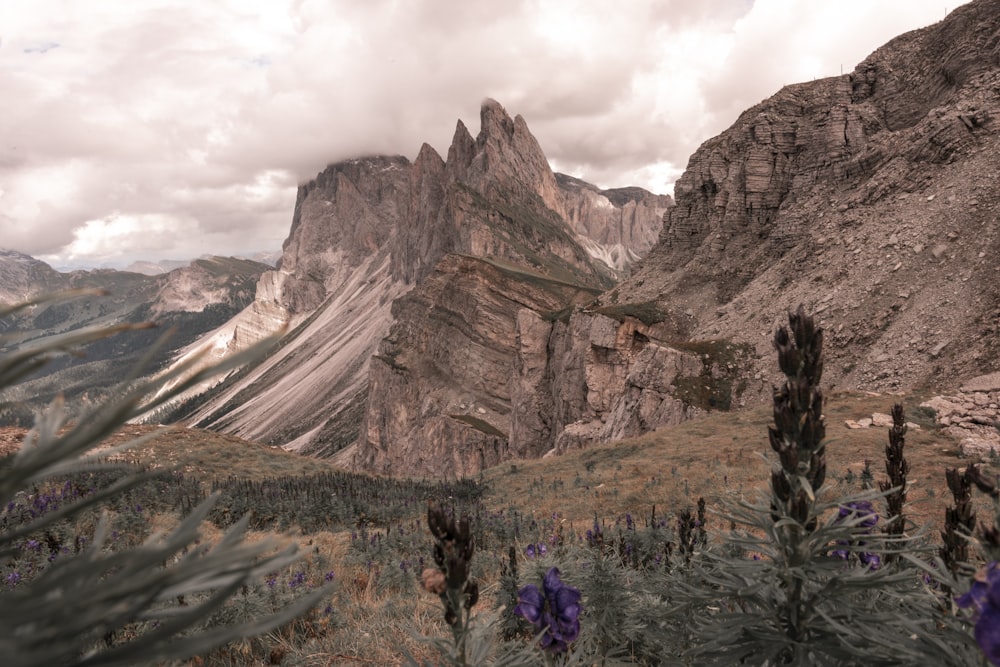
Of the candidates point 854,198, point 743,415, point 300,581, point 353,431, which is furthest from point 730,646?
point 353,431

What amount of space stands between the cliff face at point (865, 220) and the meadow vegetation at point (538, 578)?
46.5 feet

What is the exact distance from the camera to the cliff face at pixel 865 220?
73.5ft

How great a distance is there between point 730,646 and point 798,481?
81cm

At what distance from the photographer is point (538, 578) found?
157 inches

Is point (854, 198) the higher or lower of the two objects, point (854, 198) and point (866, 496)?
the higher

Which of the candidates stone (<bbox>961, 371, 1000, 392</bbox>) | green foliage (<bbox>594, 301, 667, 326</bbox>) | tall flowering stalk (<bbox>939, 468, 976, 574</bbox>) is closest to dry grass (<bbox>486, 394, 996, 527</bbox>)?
stone (<bbox>961, 371, 1000, 392</bbox>)

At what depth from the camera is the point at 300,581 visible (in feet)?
19.9

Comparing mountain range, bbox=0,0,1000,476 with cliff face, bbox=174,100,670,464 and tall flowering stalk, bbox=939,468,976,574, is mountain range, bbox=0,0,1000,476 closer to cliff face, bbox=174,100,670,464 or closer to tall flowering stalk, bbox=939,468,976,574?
cliff face, bbox=174,100,670,464

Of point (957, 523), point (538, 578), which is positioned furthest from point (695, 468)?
point (957, 523)

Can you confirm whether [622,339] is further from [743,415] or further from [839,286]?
[743,415]

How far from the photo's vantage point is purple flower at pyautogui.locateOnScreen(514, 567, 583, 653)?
102 inches

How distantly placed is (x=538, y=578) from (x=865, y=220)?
3516 centimetres

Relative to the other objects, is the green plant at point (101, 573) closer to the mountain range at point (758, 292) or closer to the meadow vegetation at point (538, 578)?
the meadow vegetation at point (538, 578)

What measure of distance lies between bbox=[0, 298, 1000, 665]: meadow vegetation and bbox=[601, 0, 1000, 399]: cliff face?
14.2 metres
